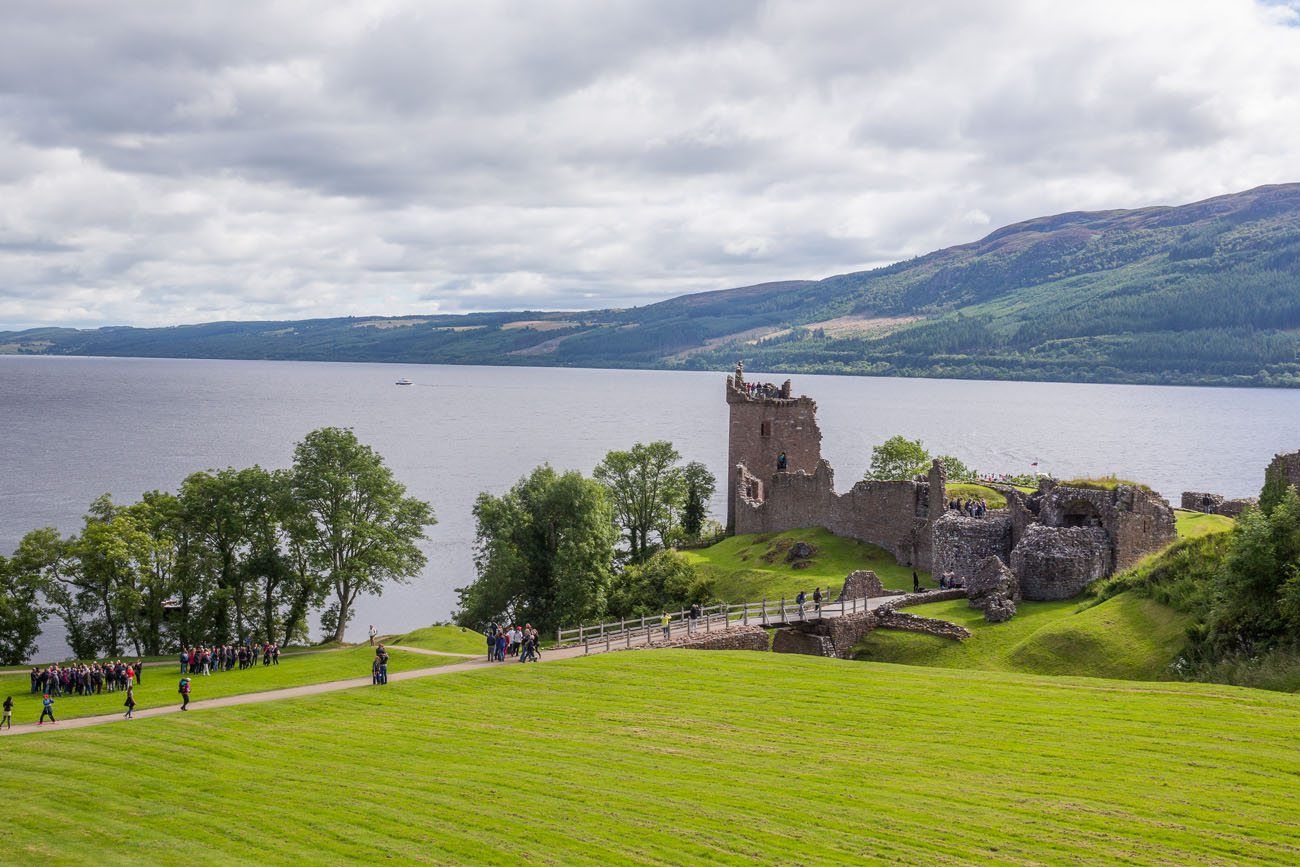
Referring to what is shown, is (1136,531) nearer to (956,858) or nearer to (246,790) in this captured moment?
(956,858)

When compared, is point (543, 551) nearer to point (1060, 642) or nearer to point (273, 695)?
point (273, 695)

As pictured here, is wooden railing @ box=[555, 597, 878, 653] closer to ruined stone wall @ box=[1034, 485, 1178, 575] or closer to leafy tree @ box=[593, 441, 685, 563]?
ruined stone wall @ box=[1034, 485, 1178, 575]

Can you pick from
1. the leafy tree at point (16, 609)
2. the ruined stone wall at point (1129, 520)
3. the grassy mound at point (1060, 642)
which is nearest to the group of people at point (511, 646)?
the grassy mound at point (1060, 642)

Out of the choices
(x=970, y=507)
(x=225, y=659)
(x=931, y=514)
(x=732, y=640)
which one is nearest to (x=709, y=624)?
(x=732, y=640)

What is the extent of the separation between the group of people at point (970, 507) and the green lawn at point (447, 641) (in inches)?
854

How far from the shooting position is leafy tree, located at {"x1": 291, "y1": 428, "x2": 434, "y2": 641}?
5344cm

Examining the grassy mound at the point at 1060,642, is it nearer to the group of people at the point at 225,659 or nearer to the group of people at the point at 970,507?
the group of people at the point at 970,507

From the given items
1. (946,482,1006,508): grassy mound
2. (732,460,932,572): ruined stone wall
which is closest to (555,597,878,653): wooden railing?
(732,460,932,572): ruined stone wall

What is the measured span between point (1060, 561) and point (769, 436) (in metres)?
31.7

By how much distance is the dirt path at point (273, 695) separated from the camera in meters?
29.4

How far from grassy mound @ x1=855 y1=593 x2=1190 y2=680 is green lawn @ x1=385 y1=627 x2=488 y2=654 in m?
14.8

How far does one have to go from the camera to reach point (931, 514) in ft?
167

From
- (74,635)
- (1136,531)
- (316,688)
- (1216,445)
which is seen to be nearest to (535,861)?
(316,688)

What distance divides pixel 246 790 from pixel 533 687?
31.6 feet
